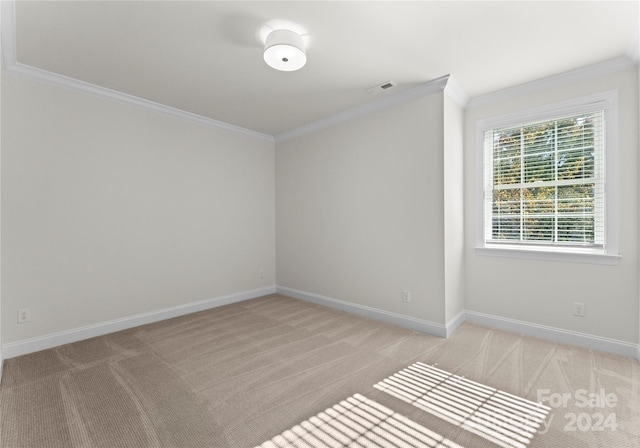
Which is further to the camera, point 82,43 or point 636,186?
point 636,186

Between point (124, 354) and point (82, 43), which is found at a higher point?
point (82, 43)

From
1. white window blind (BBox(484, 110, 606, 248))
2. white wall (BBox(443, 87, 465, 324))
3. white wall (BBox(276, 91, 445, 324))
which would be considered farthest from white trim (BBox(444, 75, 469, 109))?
white window blind (BBox(484, 110, 606, 248))

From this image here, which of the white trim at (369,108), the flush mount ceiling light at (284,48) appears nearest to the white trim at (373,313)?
the white trim at (369,108)

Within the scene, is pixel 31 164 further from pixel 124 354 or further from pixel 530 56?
pixel 530 56

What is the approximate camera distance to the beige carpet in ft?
5.67

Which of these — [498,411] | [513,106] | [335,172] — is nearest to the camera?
[498,411]

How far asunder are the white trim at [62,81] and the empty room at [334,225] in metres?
0.02

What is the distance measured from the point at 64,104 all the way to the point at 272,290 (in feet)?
11.7

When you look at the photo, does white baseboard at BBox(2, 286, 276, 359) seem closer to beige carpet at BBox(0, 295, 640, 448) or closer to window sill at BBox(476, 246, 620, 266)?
beige carpet at BBox(0, 295, 640, 448)

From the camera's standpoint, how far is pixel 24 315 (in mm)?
2791

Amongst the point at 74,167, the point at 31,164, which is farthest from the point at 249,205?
the point at 31,164

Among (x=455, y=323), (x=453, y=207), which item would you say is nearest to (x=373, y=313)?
(x=455, y=323)

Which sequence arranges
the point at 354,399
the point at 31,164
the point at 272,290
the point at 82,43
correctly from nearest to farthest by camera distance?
the point at 354,399
the point at 82,43
the point at 31,164
the point at 272,290

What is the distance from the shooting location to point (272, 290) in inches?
198
